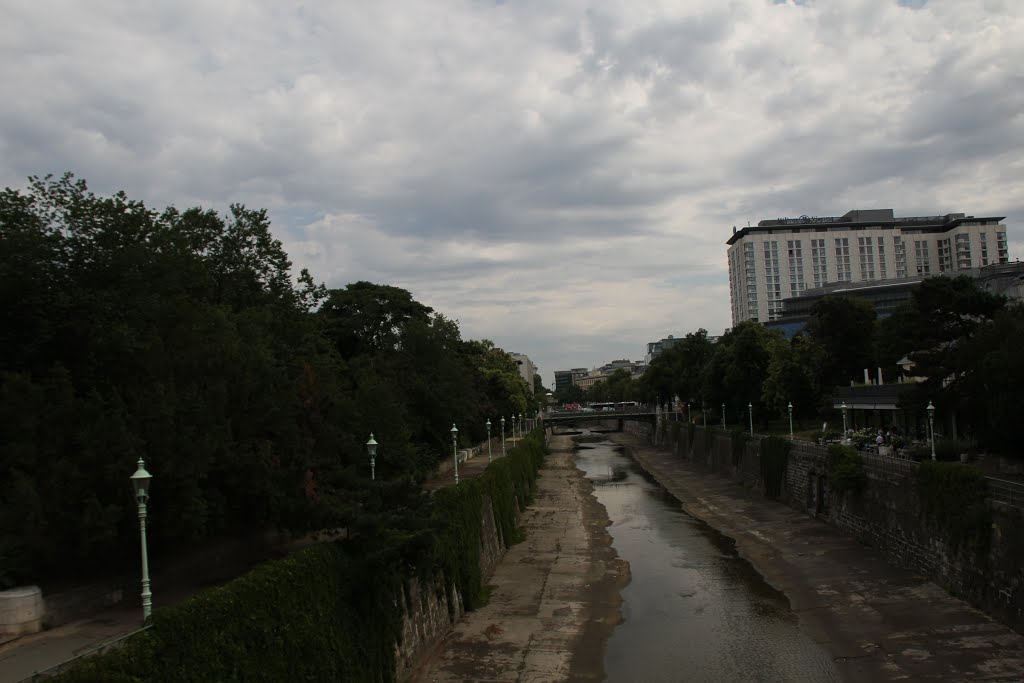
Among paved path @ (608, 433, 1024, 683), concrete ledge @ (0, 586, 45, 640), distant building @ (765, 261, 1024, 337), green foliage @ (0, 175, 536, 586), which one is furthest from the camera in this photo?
distant building @ (765, 261, 1024, 337)

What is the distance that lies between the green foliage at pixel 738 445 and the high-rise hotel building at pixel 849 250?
115375 millimetres

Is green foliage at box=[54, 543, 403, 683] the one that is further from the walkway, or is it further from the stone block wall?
the walkway

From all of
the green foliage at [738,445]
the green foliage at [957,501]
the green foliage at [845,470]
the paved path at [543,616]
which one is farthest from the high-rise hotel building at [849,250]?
the green foliage at [957,501]

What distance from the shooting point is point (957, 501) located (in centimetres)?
2633

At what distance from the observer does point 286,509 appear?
22562mm

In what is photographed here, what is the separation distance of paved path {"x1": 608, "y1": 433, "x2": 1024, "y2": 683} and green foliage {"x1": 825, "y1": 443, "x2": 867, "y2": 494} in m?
2.55

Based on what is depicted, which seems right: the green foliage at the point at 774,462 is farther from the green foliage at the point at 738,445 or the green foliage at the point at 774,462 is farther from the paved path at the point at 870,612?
the green foliage at the point at 738,445

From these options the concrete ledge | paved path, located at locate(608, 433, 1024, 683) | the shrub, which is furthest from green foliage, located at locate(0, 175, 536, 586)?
the shrub

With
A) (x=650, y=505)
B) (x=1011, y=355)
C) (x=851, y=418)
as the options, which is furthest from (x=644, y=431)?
(x=1011, y=355)

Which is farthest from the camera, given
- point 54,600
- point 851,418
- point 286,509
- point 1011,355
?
point 851,418

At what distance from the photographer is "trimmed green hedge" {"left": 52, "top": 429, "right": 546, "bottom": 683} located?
11.7 m

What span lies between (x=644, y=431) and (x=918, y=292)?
9338cm

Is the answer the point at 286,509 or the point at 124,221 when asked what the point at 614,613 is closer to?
the point at 286,509

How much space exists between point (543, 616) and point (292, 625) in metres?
13.7
